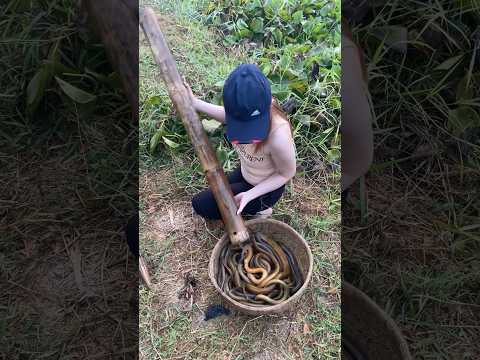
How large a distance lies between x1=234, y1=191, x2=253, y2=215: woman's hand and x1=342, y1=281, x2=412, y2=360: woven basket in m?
0.26

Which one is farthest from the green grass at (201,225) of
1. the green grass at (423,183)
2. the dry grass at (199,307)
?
the green grass at (423,183)

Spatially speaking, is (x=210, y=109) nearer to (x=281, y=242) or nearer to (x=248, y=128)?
(x=248, y=128)

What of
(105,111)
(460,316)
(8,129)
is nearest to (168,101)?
(105,111)

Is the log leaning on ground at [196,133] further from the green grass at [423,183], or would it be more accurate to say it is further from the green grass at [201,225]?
the green grass at [423,183]

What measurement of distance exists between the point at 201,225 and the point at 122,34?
1.23 ft

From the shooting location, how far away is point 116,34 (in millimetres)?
891

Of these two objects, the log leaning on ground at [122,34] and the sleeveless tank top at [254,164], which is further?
the log leaning on ground at [122,34]

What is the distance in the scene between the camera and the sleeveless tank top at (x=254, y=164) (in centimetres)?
68

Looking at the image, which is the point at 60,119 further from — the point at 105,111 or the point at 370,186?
the point at 370,186

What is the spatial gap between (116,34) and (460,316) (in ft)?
2.54

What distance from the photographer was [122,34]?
0.87 meters

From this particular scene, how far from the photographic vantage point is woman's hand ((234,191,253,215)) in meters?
0.66

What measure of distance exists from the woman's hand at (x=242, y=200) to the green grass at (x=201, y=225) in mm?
→ 39

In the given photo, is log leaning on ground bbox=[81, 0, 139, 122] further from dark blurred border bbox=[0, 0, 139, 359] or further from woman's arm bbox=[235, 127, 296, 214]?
woman's arm bbox=[235, 127, 296, 214]
